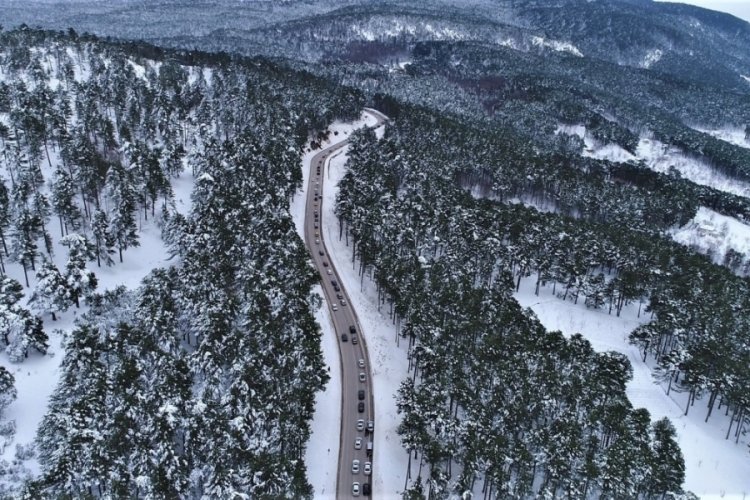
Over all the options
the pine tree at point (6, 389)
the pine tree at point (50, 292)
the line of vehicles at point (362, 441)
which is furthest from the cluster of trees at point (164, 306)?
the line of vehicles at point (362, 441)

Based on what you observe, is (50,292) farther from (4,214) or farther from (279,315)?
(279,315)

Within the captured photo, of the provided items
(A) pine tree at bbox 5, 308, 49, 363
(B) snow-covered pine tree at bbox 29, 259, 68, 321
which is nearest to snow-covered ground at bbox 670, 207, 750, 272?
(B) snow-covered pine tree at bbox 29, 259, 68, 321

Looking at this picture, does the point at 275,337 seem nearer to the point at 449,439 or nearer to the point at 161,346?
the point at 161,346

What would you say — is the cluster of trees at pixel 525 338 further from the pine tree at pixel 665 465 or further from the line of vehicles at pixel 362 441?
the line of vehicles at pixel 362 441

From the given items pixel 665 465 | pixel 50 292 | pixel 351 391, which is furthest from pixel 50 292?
pixel 665 465

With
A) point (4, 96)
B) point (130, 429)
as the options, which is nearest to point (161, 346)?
point (130, 429)

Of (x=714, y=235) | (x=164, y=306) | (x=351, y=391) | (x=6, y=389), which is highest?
(x=164, y=306)
